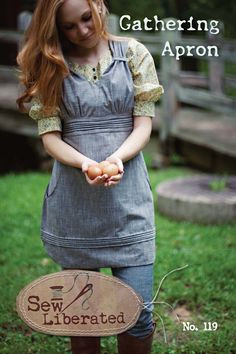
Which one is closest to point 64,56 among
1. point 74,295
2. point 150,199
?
point 150,199

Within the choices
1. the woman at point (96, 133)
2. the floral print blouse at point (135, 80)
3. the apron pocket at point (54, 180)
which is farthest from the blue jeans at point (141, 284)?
the floral print blouse at point (135, 80)

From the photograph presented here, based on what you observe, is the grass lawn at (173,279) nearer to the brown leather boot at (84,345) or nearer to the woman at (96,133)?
the brown leather boot at (84,345)

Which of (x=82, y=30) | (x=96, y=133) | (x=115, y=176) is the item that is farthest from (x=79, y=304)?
(x=82, y=30)

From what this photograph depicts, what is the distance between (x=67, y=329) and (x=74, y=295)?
15 cm

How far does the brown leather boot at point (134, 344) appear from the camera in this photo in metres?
2.72

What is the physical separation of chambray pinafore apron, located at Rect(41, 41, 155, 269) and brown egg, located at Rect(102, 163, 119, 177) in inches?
8.2

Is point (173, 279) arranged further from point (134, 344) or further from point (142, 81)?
point (142, 81)

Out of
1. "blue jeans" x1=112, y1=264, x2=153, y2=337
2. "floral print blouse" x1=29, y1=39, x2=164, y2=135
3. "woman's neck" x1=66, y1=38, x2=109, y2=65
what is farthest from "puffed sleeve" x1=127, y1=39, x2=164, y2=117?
"blue jeans" x1=112, y1=264, x2=153, y2=337

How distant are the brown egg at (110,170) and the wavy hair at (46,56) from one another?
37cm

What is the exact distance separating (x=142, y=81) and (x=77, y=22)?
343mm

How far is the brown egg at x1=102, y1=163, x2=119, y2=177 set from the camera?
2414 millimetres

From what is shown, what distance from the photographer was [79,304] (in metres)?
2.64

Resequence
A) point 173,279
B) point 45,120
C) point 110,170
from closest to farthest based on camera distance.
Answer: point 110,170, point 45,120, point 173,279

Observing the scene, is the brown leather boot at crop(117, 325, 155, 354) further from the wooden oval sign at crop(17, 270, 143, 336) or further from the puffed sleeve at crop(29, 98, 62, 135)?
the puffed sleeve at crop(29, 98, 62, 135)
